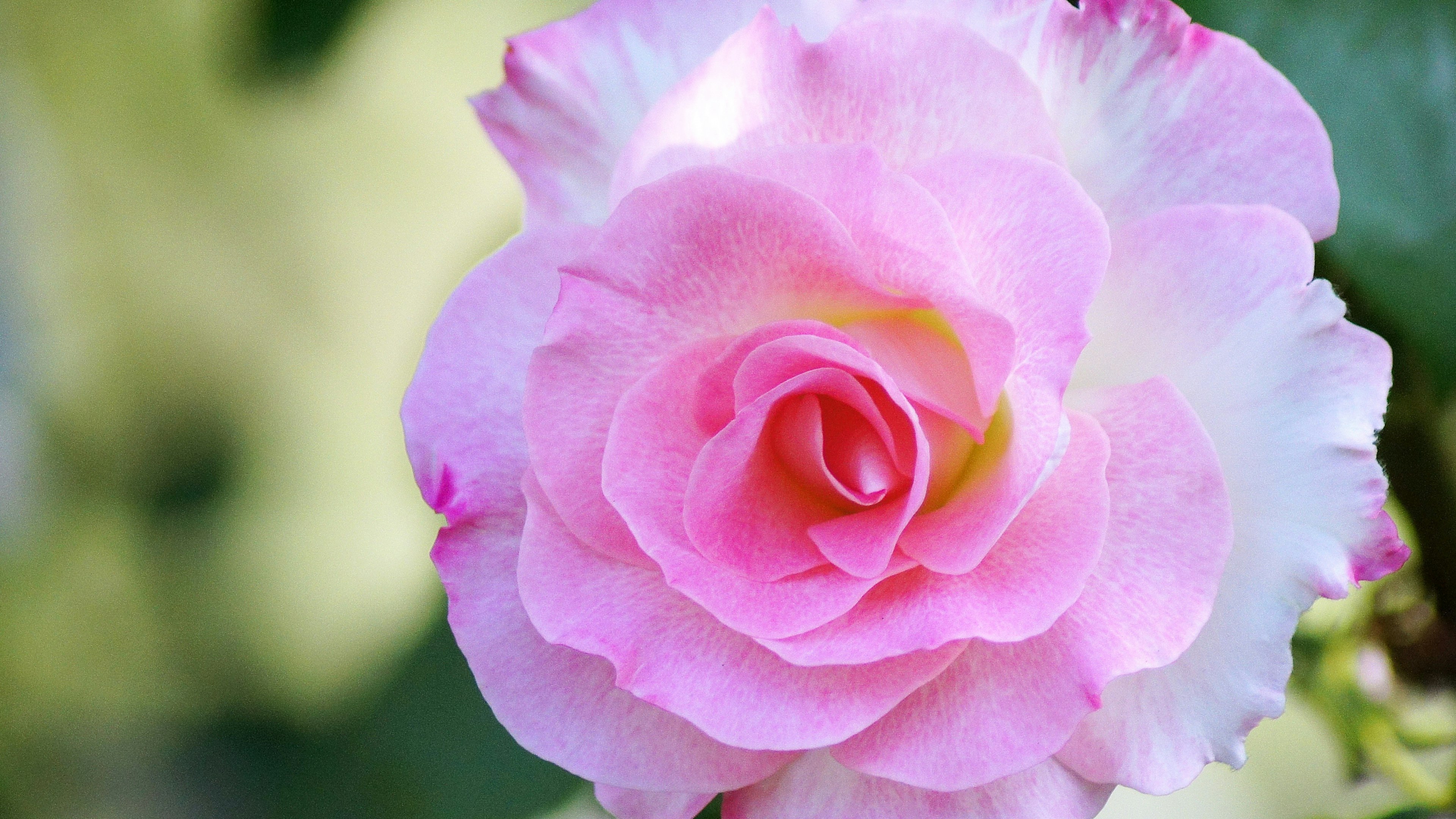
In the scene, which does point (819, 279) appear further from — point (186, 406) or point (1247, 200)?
point (186, 406)

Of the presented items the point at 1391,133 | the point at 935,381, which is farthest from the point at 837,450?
the point at 1391,133

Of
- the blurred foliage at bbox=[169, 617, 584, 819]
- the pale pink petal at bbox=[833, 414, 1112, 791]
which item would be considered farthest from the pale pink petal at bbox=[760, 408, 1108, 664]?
the blurred foliage at bbox=[169, 617, 584, 819]

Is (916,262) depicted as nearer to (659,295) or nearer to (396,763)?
(659,295)

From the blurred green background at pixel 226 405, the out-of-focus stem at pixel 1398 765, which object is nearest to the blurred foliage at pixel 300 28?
the blurred green background at pixel 226 405

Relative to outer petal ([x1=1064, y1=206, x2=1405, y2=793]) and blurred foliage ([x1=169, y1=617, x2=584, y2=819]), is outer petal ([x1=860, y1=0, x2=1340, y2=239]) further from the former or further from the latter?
blurred foliage ([x1=169, y1=617, x2=584, y2=819])

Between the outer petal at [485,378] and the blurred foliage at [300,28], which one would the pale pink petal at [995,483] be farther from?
the blurred foliage at [300,28]

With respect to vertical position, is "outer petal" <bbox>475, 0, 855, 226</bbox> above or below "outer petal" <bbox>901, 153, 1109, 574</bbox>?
above

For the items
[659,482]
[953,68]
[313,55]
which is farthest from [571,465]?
[313,55]
